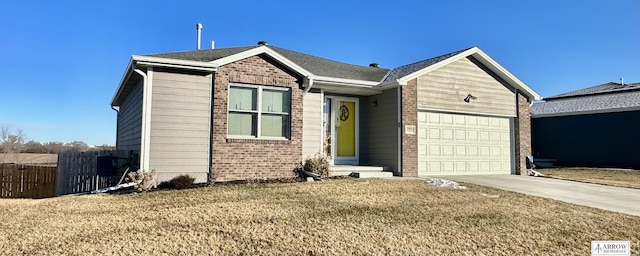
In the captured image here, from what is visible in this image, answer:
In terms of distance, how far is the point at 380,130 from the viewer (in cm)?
1234

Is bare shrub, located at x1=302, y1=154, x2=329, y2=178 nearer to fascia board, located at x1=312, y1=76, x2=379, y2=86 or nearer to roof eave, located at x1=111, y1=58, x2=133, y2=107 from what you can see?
fascia board, located at x1=312, y1=76, x2=379, y2=86

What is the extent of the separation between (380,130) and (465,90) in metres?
3.25

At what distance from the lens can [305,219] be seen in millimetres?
5691

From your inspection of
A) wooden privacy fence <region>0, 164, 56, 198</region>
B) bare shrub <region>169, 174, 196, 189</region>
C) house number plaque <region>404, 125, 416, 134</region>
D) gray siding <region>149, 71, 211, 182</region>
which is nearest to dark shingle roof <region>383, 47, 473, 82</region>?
house number plaque <region>404, 125, 416, 134</region>

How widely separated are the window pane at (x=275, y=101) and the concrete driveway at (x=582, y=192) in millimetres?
5773

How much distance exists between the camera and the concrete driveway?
25.9ft

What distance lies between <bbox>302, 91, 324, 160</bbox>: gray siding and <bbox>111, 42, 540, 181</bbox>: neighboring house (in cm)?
3

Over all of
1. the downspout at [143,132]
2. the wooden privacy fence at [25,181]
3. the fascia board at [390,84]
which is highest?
the fascia board at [390,84]

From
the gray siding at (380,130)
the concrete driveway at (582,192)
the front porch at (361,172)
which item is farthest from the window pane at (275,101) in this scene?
the concrete driveway at (582,192)

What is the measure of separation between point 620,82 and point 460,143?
22881 mm

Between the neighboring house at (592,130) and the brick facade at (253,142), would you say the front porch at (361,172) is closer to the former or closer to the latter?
the brick facade at (253,142)

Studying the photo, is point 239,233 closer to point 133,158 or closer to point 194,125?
point 194,125

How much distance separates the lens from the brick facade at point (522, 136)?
13484mm

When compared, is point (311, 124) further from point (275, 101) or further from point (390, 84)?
point (390, 84)
